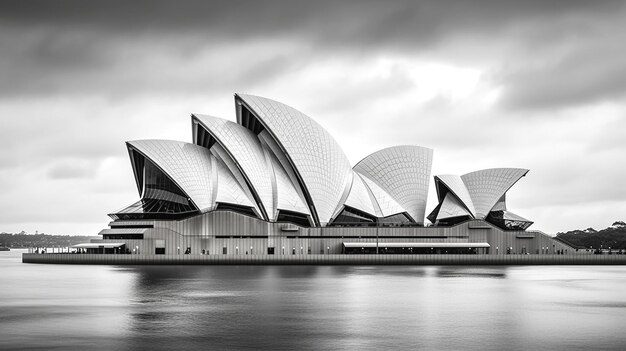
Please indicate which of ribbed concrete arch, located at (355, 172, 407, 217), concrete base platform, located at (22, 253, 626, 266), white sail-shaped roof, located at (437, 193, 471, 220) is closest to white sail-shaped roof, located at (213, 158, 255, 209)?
concrete base platform, located at (22, 253, 626, 266)

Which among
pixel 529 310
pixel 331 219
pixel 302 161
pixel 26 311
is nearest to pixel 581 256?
pixel 331 219

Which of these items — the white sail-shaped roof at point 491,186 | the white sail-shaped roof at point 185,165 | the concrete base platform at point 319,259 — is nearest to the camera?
the white sail-shaped roof at point 185,165

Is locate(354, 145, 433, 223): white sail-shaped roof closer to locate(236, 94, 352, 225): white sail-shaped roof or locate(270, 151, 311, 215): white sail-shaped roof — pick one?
locate(236, 94, 352, 225): white sail-shaped roof

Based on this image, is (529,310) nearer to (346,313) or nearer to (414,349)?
(346,313)

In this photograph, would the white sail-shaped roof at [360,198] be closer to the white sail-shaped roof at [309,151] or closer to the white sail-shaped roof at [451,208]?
the white sail-shaped roof at [309,151]

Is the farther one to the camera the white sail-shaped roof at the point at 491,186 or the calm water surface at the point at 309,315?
the white sail-shaped roof at the point at 491,186

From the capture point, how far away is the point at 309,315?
112ft

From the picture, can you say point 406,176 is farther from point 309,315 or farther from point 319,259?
point 309,315

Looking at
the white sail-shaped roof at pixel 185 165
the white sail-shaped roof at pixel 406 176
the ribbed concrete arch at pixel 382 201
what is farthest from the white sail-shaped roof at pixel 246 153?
the white sail-shaped roof at pixel 406 176

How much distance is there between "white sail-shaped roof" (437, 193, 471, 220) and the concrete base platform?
720 cm

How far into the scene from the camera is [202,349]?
81.9 feet

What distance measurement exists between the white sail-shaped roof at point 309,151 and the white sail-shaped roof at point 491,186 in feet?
62.1

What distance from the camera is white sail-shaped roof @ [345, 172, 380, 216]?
91438 millimetres

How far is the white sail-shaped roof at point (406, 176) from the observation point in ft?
318
